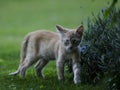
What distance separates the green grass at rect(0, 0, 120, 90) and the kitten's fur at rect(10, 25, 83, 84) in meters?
0.28

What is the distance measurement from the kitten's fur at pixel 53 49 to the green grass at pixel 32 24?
0.28 metres

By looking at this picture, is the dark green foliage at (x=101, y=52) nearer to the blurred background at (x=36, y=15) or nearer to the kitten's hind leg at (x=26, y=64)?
the kitten's hind leg at (x=26, y=64)

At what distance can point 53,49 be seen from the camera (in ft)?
38.4

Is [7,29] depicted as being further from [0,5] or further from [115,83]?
[115,83]

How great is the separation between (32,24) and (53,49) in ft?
49.9

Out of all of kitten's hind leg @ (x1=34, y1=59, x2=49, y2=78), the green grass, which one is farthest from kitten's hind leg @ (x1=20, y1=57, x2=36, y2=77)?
kitten's hind leg @ (x1=34, y1=59, x2=49, y2=78)

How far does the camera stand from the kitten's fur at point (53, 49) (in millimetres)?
11123

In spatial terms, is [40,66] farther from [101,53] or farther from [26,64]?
[101,53]

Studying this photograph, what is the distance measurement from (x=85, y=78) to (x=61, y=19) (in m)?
16.1

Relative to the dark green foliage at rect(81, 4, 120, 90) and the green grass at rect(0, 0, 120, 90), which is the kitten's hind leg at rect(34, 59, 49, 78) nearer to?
the green grass at rect(0, 0, 120, 90)

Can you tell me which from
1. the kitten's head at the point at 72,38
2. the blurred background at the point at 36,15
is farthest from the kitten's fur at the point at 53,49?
the blurred background at the point at 36,15

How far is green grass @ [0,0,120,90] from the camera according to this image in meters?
11.5

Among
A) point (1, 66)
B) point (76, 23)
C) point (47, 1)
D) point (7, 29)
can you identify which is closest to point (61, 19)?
point (76, 23)

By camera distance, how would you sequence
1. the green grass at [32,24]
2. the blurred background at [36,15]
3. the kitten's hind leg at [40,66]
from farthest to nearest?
the blurred background at [36,15]
the kitten's hind leg at [40,66]
the green grass at [32,24]
